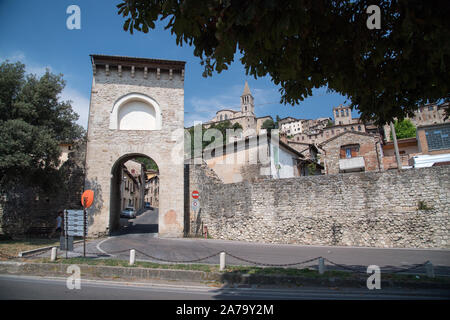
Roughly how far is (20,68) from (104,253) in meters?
11.3

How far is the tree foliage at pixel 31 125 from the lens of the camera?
13.1 metres

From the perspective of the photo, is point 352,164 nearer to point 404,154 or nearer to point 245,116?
point 404,154

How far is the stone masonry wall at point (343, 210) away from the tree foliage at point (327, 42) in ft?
27.7

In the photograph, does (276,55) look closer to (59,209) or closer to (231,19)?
(231,19)

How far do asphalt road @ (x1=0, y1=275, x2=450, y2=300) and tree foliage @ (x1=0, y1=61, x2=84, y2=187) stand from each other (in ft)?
27.2

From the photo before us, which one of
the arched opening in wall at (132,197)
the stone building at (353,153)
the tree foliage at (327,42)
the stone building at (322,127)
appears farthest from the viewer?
the stone building at (322,127)

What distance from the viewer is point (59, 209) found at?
18.5 meters

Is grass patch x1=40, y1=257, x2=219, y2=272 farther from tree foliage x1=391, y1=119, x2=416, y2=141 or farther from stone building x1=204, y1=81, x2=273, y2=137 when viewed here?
stone building x1=204, y1=81, x2=273, y2=137

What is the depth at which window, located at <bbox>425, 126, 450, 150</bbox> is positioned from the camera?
28.3 metres

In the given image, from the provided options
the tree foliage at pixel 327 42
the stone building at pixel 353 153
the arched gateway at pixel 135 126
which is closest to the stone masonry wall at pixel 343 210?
the arched gateway at pixel 135 126

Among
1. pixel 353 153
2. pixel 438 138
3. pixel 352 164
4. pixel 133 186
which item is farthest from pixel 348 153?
pixel 133 186

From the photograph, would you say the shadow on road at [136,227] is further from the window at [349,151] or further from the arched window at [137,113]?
the window at [349,151]

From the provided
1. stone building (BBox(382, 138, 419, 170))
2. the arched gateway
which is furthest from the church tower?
the arched gateway

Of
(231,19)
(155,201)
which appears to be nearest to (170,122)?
Result: (231,19)
